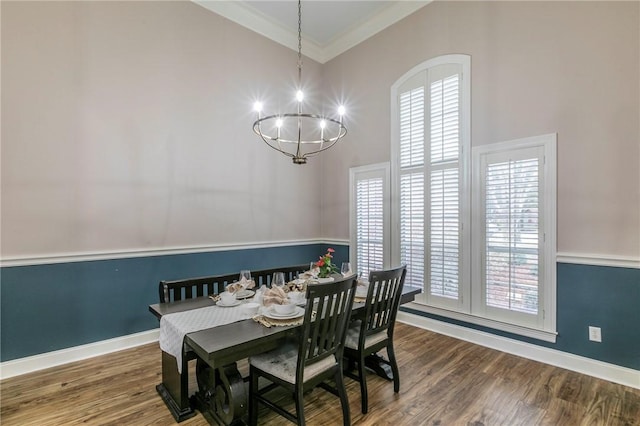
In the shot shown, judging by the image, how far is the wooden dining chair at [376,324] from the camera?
223 cm

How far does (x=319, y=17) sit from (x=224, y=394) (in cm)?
472

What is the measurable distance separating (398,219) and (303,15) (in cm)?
319

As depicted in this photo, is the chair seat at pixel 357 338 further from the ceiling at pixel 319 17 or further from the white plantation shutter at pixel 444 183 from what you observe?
the ceiling at pixel 319 17

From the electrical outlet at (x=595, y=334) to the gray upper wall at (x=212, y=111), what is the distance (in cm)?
69

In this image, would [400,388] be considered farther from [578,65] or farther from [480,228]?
[578,65]

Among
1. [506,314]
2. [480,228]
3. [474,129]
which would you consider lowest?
[506,314]

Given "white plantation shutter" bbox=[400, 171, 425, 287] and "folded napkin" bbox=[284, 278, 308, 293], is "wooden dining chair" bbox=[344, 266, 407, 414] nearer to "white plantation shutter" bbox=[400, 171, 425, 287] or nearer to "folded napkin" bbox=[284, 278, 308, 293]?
"folded napkin" bbox=[284, 278, 308, 293]

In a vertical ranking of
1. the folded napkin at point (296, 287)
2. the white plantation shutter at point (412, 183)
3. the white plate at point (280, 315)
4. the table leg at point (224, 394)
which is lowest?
the table leg at point (224, 394)

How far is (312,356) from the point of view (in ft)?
6.15

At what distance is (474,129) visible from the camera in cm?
349

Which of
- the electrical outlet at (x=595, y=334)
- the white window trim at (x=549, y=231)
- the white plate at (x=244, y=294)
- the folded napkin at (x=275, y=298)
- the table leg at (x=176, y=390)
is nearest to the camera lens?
the folded napkin at (x=275, y=298)

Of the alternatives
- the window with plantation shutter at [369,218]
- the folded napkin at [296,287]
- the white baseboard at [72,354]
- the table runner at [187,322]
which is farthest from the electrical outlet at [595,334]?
the white baseboard at [72,354]

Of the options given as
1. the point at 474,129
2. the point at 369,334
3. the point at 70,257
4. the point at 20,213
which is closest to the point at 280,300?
the point at 369,334

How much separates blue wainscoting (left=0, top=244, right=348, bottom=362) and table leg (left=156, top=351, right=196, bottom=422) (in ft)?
4.21
